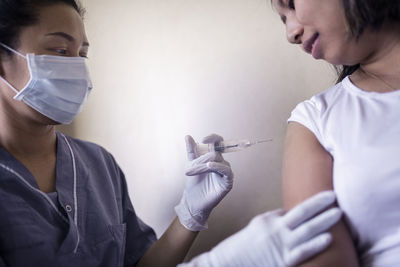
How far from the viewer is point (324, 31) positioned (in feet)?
2.47

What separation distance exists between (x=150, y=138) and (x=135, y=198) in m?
0.29

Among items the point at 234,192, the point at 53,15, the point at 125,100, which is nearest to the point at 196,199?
the point at 234,192

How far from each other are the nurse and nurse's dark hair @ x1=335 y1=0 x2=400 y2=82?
51 cm

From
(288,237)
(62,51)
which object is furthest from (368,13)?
(62,51)

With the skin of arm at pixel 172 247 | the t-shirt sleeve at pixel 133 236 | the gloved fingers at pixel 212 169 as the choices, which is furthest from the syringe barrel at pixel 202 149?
the t-shirt sleeve at pixel 133 236

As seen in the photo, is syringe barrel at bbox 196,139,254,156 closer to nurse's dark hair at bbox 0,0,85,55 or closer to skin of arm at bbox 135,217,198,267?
skin of arm at bbox 135,217,198,267

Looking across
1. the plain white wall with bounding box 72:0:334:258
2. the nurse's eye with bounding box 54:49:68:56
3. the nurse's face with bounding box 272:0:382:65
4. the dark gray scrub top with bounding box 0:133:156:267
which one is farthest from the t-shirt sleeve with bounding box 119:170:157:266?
the nurse's face with bounding box 272:0:382:65

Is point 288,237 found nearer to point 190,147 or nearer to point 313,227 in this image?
point 313,227

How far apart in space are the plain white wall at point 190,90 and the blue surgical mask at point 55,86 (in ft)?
1.19

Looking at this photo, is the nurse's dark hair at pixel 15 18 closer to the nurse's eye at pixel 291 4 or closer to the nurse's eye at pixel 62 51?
the nurse's eye at pixel 62 51

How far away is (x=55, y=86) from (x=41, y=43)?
0.13m

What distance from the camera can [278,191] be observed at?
3.86 feet

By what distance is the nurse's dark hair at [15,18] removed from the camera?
0.95 metres

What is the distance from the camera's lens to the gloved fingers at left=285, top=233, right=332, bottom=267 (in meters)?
0.60
